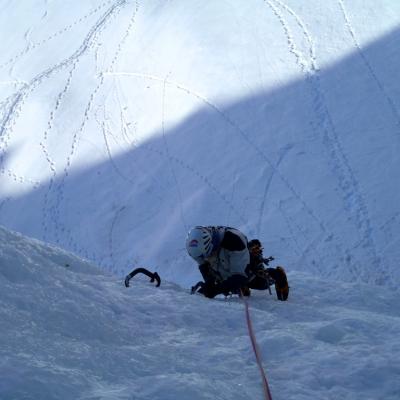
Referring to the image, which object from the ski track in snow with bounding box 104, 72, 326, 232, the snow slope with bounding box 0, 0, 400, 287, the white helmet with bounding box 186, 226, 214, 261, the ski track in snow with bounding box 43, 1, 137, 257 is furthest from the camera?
the ski track in snow with bounding box 43, 1, 137, 257

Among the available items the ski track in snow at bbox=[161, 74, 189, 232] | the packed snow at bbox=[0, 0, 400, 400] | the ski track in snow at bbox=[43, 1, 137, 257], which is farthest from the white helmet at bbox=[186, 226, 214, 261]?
the ski track in snow at bbox=[43, 1, 137, 257]

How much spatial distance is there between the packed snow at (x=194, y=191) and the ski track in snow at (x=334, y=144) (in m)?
0.04

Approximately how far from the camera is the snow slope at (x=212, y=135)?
10.6m

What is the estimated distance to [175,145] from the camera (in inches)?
509

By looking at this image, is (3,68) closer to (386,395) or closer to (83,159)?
(83,159)

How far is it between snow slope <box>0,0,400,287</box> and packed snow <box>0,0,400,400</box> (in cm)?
4

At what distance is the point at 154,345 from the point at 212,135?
987cm

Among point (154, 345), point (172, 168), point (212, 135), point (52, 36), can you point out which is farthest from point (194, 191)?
point (52, 36)

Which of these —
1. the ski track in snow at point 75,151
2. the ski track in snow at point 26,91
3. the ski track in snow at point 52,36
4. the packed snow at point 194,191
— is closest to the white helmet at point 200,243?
the packed snow at point 194,191

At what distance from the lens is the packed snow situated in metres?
3.03

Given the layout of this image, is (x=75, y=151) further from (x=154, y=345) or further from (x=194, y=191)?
(x=154, y=345)

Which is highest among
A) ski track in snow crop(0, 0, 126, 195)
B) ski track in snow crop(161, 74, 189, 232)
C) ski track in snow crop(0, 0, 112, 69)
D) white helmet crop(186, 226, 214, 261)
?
ski track in snow crop(0, 0, 112, 69)

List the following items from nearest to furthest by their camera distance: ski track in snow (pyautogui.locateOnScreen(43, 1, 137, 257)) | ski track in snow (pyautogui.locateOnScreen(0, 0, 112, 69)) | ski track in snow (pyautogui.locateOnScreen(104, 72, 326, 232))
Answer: ski track in snow (pyautogui.locateOnScreen(104, 72, 326, 232)), ski track in snow (pyautogui.locateOnScreen(43, 1, 137, 257)), ski track in snow (pyautogui.locateOnScreen(0, 0, 112, 69))

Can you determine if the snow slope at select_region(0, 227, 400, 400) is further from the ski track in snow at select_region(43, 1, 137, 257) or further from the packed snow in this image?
the ski track in snow at select_region(43, 1, 137, 257)
